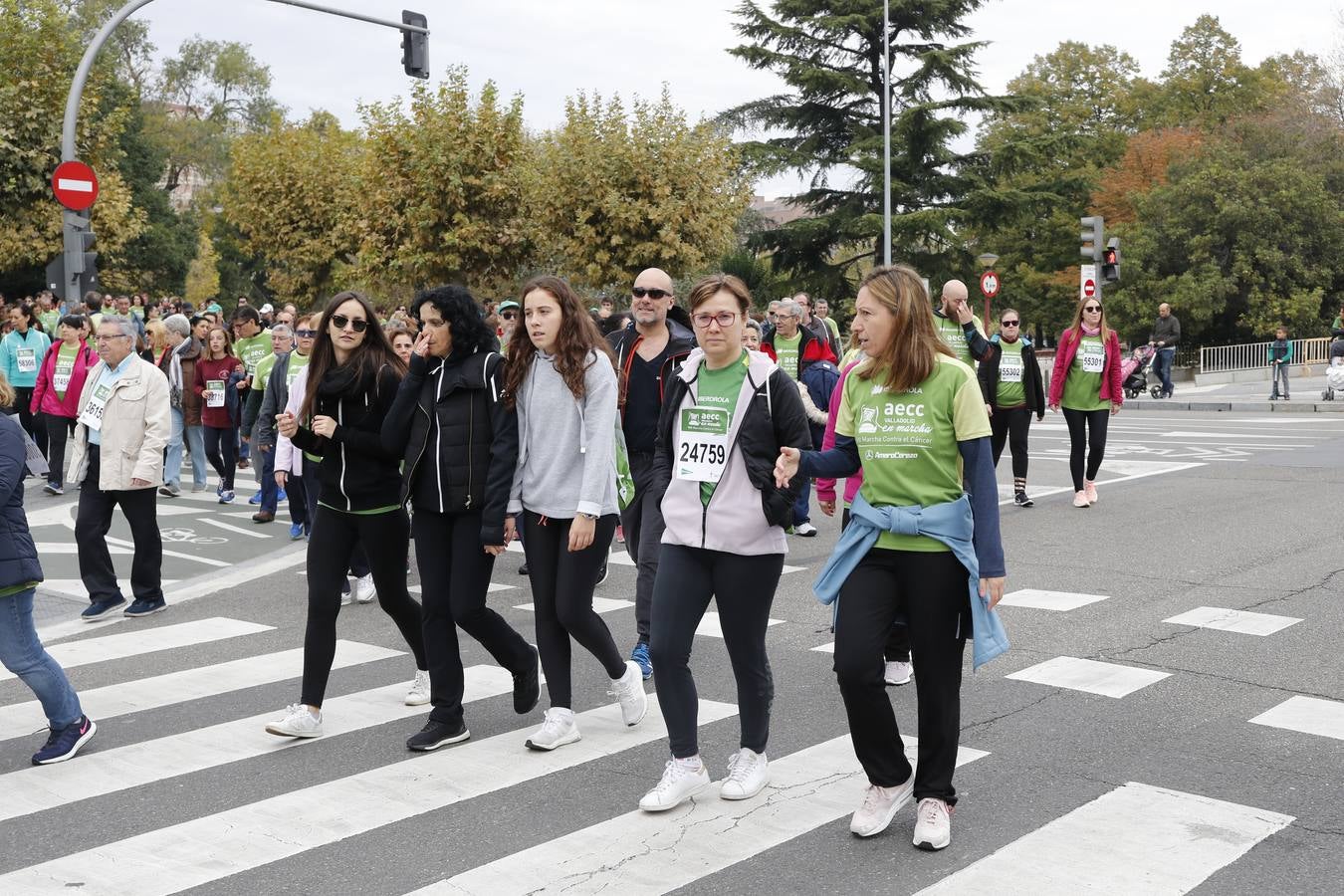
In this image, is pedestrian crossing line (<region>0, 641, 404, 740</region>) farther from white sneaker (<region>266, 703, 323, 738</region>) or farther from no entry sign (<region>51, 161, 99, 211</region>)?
no entry sign (<region>51, 161, 99, 211</region>)

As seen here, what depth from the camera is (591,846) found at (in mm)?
4535

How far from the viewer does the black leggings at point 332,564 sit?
5859 mm

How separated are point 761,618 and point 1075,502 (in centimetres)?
889

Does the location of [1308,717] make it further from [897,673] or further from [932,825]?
[932,825]

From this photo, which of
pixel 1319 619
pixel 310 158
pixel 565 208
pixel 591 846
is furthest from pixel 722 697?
pixel 310 158

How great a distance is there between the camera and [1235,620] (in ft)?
26.0

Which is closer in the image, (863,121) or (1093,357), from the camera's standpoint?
(1093,357)

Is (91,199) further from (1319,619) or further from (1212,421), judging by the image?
(1212,421)

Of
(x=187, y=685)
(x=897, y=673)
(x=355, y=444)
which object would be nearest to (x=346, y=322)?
(x=355, y=444)

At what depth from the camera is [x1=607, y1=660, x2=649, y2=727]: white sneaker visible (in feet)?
19.4

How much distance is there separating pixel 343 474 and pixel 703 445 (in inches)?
68.8

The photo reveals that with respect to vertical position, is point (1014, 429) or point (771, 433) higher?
point (771, 433)

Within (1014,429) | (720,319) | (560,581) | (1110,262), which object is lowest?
(560,581)

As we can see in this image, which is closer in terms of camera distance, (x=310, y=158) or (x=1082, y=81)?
(x=310, y=158)
